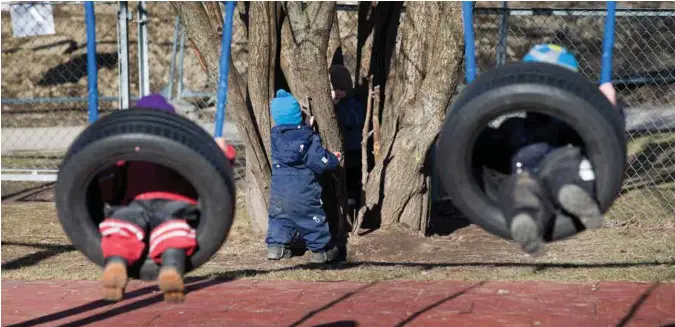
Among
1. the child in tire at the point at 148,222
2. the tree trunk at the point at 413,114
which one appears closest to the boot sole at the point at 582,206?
the child in tire at the point at 148,222

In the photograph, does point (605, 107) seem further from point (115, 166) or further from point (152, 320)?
point (152, 320)

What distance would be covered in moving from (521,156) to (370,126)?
459cm

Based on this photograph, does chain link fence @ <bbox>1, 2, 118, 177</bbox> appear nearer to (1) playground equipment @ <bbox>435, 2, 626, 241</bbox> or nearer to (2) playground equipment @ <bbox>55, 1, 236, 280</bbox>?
(2) playground equipment @ <bbox>55, 1, 236, 280</bbox>

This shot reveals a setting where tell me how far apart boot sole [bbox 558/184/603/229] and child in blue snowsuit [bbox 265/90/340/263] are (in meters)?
3.64

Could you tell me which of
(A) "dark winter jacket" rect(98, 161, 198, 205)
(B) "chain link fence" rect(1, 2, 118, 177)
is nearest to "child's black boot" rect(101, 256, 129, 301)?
(A) "dark winter jacket" rect(98, 161, 198, 205)

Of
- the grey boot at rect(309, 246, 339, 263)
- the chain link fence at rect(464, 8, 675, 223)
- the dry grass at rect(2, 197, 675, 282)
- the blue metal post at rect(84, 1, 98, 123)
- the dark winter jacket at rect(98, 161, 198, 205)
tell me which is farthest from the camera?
the chain link fence at rect(464, 8, 675, 223)

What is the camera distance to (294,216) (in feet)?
27.5

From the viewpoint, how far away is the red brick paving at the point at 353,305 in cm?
694

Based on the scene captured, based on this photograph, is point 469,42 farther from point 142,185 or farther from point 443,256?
point 443,256

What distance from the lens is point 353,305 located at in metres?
7.35

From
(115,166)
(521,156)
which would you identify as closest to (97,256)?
(115,166)

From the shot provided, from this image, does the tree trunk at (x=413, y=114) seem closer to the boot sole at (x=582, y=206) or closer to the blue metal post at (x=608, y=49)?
the blue metal post at (x=608, y=49)

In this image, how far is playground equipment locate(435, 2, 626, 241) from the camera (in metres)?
4.30

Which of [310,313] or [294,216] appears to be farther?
[294,216]
